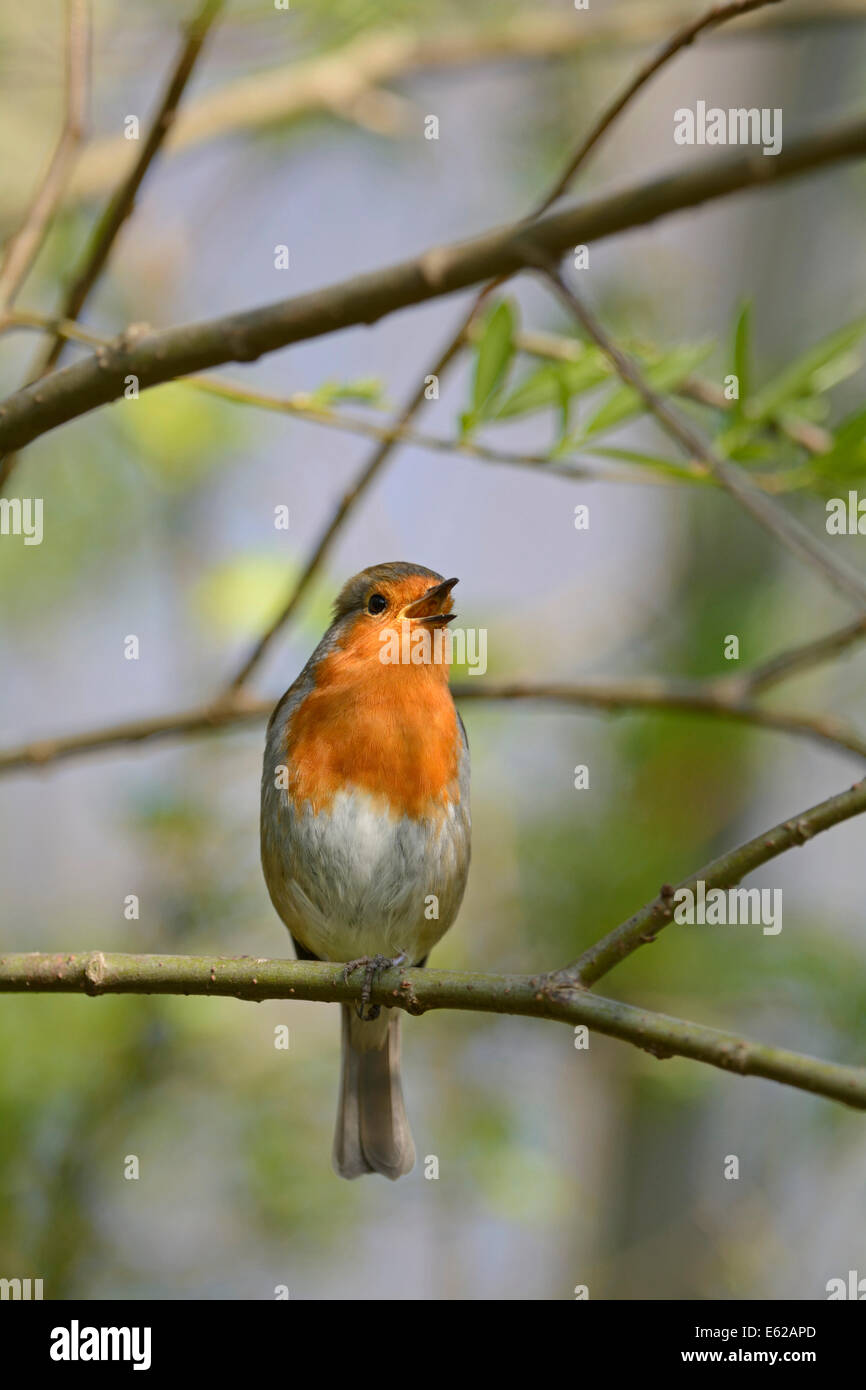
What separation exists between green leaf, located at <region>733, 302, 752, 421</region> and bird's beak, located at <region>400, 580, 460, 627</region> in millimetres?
891

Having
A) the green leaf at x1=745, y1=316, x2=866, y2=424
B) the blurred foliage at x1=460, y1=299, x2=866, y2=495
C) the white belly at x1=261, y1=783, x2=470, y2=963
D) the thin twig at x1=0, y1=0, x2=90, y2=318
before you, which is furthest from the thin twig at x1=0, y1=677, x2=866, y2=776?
the thin twig at x1=0, y1=0, x2=90, y2=318

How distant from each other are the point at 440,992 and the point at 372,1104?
2.64 meters

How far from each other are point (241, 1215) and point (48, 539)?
303cm

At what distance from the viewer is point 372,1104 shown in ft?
16.8

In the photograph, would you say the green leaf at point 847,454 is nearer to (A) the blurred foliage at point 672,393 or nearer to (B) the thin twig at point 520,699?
(A) the blurred foliage at point 672,393

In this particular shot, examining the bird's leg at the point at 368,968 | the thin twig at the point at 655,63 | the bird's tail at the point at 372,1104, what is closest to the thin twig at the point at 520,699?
the bird's leg at the point at 368,968

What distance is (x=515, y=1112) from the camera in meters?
5.78

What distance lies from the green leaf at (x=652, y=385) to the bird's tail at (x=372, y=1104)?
7.43 feet

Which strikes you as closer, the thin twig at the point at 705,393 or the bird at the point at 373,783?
the thin twig at the point at 705,393

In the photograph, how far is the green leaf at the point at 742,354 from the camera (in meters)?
3.12

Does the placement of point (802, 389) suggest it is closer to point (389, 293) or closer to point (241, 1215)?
point (389, 293)

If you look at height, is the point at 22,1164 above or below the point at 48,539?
below

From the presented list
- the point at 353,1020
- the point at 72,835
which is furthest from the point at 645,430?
the point at 353,1020

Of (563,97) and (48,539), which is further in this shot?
(563,97)
